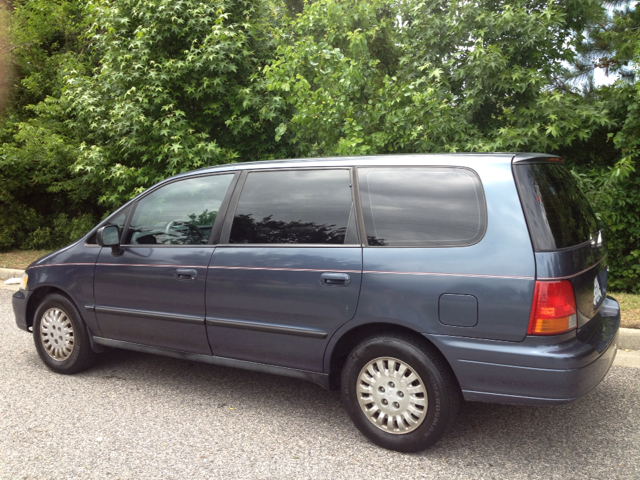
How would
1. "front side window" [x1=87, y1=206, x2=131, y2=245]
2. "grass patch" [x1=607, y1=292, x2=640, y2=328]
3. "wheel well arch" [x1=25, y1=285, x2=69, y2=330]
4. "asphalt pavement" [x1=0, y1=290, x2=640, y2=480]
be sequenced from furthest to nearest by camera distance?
"grass patch" [x1=607, y1=292, x2=640, y2=328] < "wheel well arch" [x1=25, y1=285, x2=69, y2=330] < "front side window" [x1=87, y1=206, x2=131, y2=245] < "asphalt pavement" [x1=0, y1=290, x2=640, y2=480]

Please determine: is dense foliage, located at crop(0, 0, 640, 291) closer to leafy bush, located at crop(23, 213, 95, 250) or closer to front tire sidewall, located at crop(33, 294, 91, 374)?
leafy bush, located at crop(23, 213, 95, 250)

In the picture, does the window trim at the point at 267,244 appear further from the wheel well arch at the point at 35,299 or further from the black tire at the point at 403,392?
the wheel well arch at the point at 35,299

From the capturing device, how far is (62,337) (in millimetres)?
4594

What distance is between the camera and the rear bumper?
2734 mm

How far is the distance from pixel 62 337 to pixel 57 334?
0.20ft

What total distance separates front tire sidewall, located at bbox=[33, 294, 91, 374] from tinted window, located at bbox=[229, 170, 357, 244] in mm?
1768

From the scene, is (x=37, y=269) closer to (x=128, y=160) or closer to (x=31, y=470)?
(x=31, y=470)

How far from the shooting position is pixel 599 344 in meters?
2.98

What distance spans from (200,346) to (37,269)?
1.92 m

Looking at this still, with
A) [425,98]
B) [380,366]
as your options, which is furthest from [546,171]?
[425,98]

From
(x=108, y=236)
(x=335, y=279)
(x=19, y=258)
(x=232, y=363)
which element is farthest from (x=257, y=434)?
(x=19, y=258)

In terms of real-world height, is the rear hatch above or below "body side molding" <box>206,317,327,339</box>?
above

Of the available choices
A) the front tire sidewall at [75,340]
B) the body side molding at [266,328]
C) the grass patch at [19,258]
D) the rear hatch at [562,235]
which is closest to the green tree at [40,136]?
the grass patch at [19,258]

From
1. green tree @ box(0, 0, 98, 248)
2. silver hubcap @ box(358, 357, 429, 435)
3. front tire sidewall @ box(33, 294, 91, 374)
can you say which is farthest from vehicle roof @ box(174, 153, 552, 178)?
green tree @ box(0, 0, 98, 248)
